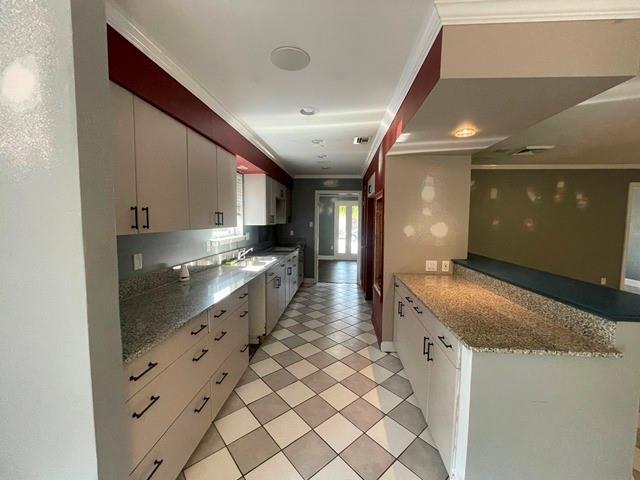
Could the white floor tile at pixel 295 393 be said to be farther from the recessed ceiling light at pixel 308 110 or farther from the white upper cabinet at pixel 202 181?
the recessed ceiling light at pixel 308 110

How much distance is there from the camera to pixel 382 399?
2176mm

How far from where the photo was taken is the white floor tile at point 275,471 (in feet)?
4.97

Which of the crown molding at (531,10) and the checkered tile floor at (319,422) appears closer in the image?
the crown molding at (531,10)

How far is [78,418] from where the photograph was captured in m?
0.86

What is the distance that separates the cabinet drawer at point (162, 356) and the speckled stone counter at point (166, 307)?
0.16 feet

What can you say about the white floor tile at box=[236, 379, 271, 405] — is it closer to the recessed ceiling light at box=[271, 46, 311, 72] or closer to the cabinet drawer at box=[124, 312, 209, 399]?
the cabinet drawer at box=[124, 312, 209, 399]

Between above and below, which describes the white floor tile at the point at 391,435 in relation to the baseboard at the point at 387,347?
below

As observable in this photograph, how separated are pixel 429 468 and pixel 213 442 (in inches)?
54.9

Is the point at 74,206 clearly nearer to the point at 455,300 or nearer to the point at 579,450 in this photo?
the point at 455,300

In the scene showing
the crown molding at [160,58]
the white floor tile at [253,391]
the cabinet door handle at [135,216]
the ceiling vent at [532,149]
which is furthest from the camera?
the ceiling vent at [532,149]

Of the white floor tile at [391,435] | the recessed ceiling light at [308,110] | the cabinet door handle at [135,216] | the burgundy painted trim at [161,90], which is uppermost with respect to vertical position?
the recessed ceiling light at [308,110]

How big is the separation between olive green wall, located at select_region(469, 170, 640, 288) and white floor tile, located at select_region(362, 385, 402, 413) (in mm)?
3238

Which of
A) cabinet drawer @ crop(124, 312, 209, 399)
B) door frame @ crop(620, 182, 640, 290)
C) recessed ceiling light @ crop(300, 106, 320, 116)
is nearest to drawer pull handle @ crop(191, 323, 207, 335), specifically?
cabinet drawer @ crop(124, 312, 209, 399)

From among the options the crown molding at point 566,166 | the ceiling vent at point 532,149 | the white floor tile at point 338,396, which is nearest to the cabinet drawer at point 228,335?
the white floor tile at point 338,396
